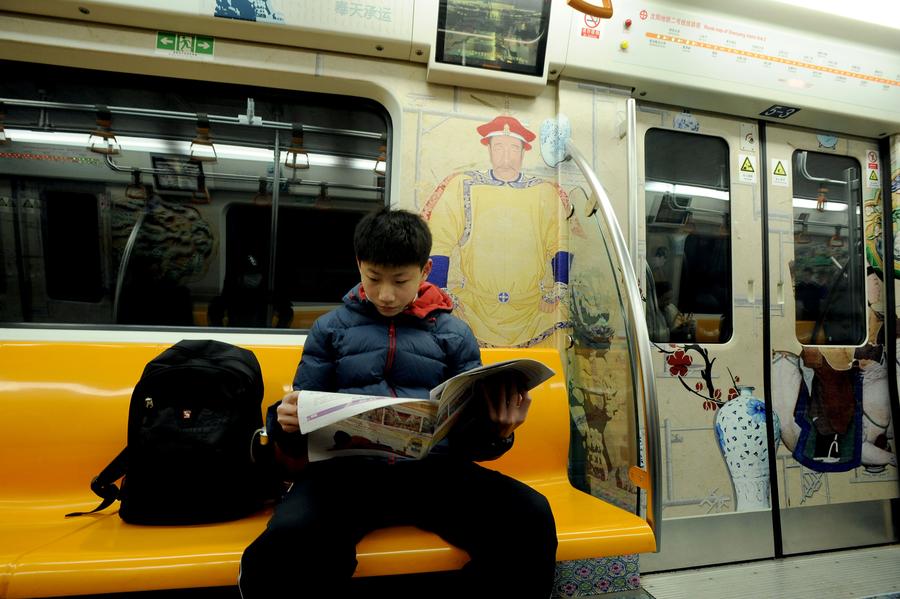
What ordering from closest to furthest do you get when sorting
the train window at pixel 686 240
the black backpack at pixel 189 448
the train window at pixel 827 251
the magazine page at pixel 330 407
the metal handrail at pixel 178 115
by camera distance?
1. the magazine page at pixel 330 407
2. the black backpack at pixel 189 448
3. the metal handrail at pixel 178 115
4. the train window at pixel 686 240
5. the train window at pixel 827 251

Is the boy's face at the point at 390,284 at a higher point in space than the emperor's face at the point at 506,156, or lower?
lower

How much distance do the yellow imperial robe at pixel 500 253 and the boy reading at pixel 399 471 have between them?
764 mm

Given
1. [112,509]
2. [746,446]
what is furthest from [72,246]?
[746,446]

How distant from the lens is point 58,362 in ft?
5.51

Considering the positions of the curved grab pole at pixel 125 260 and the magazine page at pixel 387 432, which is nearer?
the magazine page at pixel 387 432

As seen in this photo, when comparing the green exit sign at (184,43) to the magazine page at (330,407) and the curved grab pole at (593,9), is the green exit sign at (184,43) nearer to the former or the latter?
the curved grab pole at (593,9)

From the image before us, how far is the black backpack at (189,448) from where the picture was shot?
1.28 m

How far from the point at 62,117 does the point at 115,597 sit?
2190 millimetres

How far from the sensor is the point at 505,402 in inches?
46.3

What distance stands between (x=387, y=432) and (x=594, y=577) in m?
1.49

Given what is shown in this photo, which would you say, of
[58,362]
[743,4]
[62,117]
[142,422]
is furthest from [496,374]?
[743,4]

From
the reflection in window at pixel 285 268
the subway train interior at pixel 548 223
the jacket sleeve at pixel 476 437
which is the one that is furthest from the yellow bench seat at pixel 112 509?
the reflection in window at pixel 285 268

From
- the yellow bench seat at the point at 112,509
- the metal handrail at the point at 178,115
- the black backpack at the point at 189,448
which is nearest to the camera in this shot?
the yellow bench seat at the point at 112,509

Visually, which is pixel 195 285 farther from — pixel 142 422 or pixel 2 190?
pixel 142 422
